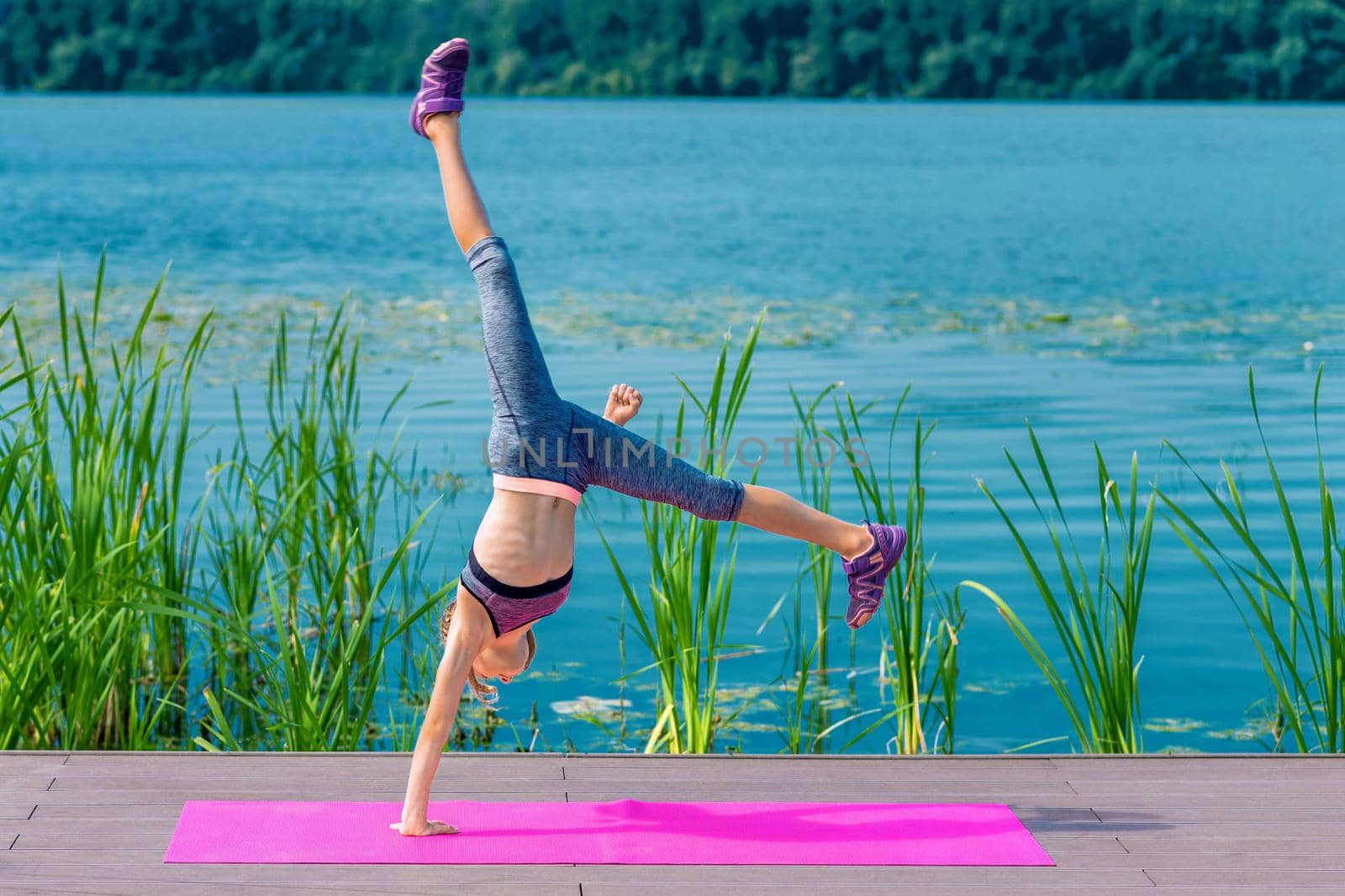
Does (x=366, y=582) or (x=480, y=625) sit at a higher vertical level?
(x=480, y=625)

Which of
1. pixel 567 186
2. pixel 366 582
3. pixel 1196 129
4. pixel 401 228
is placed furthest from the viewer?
pixel 1196 129

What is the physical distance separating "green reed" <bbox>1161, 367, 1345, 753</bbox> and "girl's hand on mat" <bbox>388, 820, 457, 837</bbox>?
5.47ft

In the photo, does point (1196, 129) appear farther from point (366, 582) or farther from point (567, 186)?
point (366, 582)

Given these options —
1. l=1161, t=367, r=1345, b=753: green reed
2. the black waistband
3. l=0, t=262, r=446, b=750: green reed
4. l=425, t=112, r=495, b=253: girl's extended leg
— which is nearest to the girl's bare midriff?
the black waistband

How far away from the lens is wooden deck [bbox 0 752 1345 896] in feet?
9.44

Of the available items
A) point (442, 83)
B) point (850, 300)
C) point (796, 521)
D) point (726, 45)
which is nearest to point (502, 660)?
point (796, 521)

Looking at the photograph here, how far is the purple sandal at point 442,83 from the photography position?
10.1 ft

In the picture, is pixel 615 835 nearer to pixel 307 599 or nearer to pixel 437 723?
pixel 437 723

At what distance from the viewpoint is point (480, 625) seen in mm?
3031

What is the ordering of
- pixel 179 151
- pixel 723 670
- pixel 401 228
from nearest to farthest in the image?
pixel 723 670
pixel 401 228
pixel 179 151

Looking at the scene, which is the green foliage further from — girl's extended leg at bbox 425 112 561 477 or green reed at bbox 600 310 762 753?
girl's extended leg at bbox 425 112 561 477

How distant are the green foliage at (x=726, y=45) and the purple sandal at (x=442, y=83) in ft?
211

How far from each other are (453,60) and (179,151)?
4060 cm

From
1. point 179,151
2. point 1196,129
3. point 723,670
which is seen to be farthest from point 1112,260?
point 1196,129
